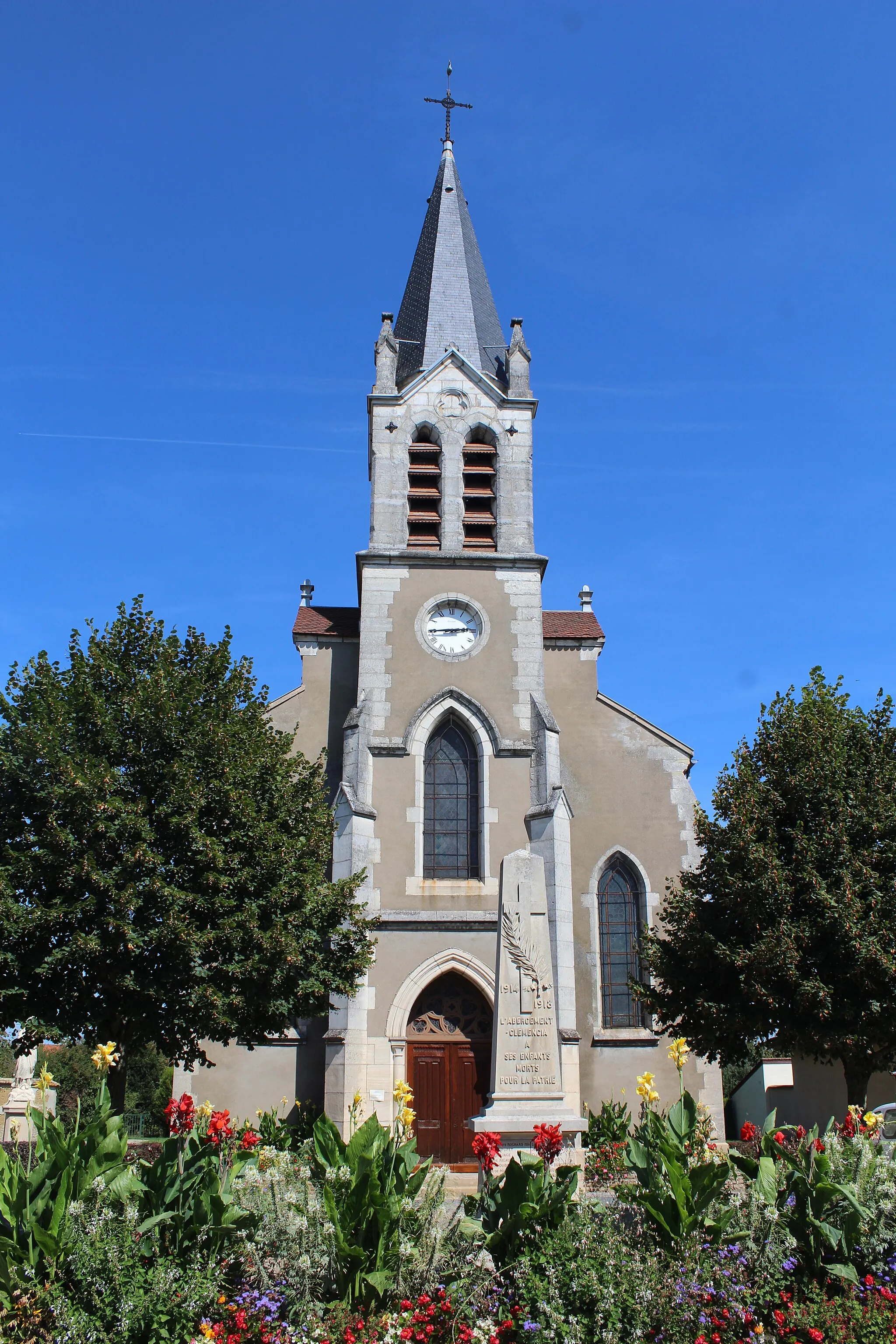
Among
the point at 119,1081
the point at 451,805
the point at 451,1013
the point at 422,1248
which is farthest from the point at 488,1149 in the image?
the point at 451,805

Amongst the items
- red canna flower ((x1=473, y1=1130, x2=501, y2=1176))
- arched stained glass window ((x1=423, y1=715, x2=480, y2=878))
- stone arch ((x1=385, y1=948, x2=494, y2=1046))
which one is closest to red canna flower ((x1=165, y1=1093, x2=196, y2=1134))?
red canna flower ((x1=473, y1=1130, x2=501, y2=1176))

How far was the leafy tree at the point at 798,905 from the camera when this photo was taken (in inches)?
544

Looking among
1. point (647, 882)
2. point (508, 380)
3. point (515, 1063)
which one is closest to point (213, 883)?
point (515, 1063)

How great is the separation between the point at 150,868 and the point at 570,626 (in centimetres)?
1217

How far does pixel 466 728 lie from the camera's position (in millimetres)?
20281

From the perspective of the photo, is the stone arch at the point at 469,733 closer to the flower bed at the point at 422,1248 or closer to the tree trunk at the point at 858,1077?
the tree trunk at the point at 858,1077

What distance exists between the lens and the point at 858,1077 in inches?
576

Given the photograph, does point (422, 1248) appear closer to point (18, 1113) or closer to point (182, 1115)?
point (182, 1115)

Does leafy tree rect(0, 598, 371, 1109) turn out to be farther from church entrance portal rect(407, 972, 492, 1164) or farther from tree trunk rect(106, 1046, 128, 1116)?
church entrance portal rect(407, 972, 492, 1164)

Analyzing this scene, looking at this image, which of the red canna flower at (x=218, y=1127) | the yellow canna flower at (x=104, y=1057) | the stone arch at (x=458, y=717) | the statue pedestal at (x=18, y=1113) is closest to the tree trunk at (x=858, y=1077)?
the stone arch at (x=458, y=717)

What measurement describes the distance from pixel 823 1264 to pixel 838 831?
7.93 metres

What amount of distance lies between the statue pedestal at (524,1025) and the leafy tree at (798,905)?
13.9 feet

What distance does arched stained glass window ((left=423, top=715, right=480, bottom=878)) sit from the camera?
1934 cm

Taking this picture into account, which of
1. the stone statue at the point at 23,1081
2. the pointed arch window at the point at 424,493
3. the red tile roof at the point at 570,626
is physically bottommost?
the stone statue at the point at 23,1081
